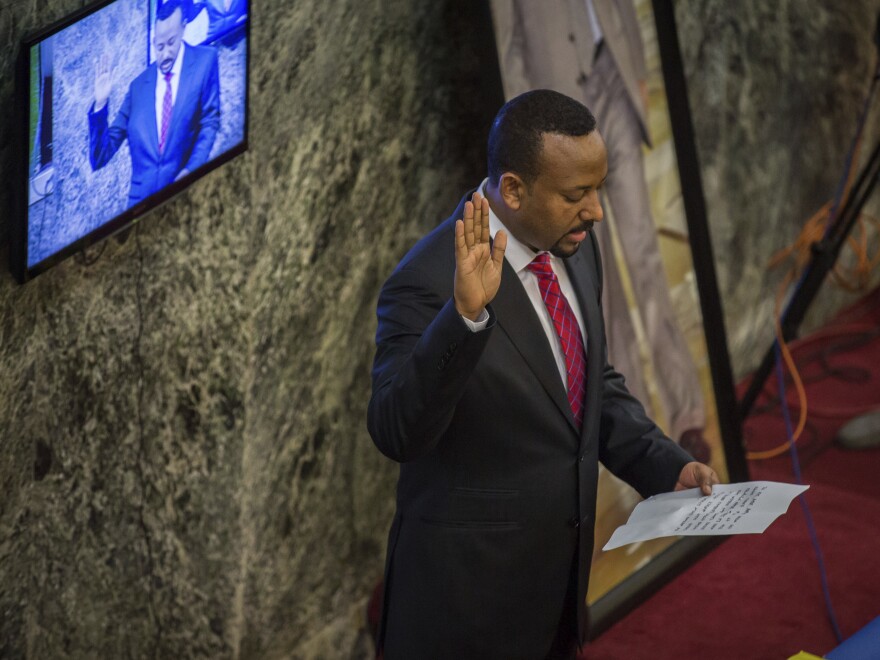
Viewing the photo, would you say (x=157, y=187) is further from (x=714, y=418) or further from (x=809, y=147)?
(x=809, y=147)

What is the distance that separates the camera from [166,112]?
2314 millimetres

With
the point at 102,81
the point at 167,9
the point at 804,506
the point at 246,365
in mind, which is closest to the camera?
the point at 102,81

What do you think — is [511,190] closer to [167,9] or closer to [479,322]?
[479,322]

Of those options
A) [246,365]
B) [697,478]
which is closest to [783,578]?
[697,478]

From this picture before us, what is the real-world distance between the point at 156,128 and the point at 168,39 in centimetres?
17

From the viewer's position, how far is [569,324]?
6.66ft

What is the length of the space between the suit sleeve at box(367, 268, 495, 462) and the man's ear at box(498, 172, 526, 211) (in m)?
0.20

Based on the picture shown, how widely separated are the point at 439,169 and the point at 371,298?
0.43 metres

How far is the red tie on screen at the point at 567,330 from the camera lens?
201cm

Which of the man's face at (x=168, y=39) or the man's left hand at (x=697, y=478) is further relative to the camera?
the man's face at (x=168, y=39)

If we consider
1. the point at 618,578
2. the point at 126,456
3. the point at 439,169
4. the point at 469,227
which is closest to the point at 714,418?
the point at 618,578

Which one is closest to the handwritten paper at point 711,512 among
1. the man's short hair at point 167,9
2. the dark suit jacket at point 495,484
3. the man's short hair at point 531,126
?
the dark suit jacket at point 495,484

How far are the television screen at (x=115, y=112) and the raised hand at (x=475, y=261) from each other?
84cm

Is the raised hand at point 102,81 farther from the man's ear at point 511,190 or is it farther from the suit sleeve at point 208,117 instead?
the man's ear at point 511,190
